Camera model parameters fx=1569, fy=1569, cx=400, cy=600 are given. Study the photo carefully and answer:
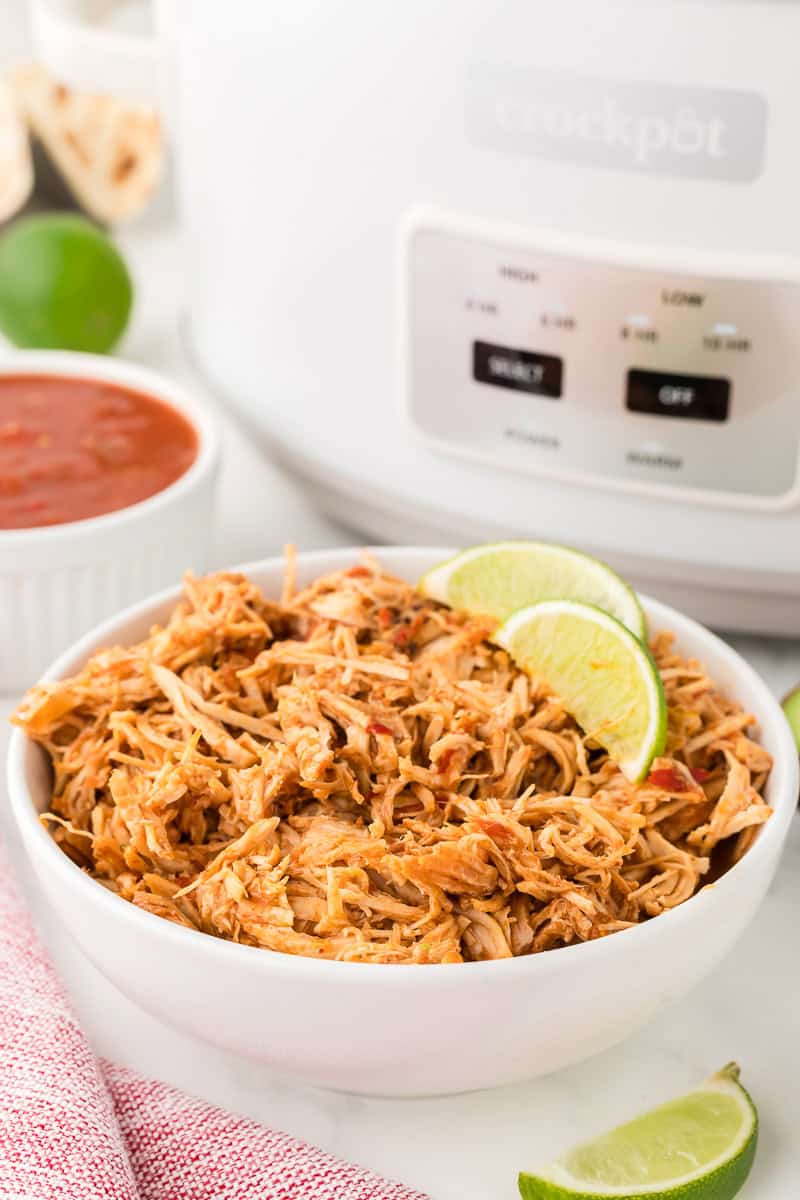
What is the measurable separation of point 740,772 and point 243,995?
0.30 metres

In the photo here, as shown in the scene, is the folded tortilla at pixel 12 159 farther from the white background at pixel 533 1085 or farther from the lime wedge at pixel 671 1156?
the lime wedge at pixel 671 1156

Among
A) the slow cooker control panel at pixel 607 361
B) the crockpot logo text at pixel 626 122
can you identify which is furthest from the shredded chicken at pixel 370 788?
the crockpot logo text at pixel 626 122

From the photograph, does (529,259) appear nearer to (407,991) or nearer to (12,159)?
(407,991)

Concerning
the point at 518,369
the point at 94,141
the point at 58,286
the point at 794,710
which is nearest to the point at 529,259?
the point at 518,369

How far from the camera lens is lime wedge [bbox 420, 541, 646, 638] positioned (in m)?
0.95

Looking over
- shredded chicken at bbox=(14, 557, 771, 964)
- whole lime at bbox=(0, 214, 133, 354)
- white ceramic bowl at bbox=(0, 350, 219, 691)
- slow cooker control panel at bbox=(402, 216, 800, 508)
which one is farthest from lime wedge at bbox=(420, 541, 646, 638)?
whole lime at bbox=(0, 214, 133, 354)

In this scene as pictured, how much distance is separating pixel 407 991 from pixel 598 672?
0.25m

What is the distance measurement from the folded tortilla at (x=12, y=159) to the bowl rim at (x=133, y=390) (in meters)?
0.53

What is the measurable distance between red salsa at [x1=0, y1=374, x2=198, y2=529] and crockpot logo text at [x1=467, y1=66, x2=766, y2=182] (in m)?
0.41

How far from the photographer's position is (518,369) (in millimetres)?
1080

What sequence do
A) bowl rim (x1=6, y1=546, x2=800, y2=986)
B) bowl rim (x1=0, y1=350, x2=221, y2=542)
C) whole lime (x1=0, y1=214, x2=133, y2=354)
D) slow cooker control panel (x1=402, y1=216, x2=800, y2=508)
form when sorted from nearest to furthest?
bowl rim (x1=6, y1=546, x2=800, y2=986) → slow cooker control panel (x1=402, y1=216, x2=800, y2=508) → bowl rim (x1=0, y1=350, x2=221, y2=542) → whole lime (x1=0, y1=214, x2=133, y2=354)

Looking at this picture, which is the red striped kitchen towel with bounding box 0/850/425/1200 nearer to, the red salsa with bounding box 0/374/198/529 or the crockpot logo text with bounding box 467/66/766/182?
the red salsa with bounding box 0/374/198/529

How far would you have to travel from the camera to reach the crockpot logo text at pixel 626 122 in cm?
93

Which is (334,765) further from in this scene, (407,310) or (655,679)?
(407,310)
